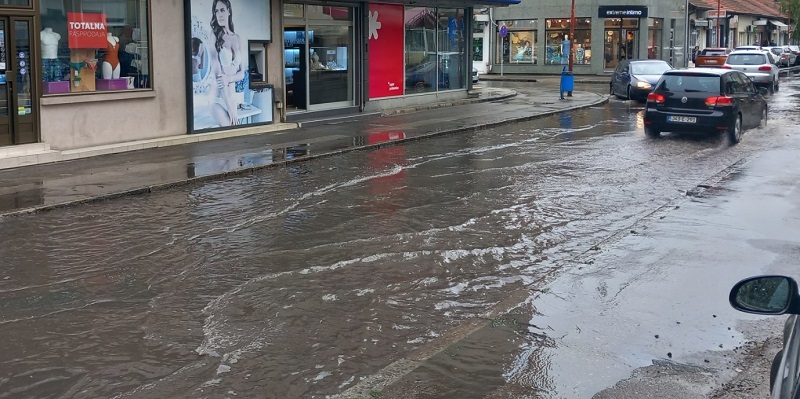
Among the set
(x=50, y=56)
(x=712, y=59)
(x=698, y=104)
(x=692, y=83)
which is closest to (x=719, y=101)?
(x=698, y=104)

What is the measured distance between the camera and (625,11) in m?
48.9

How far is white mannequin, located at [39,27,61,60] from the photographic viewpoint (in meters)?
15.1

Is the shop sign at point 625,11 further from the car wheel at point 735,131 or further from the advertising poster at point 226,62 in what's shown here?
the advertising poster at point 226,62

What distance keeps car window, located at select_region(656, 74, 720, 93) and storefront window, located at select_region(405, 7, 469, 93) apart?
379 inches

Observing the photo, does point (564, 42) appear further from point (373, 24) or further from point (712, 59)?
point (373, 24)

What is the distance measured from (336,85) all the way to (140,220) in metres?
13.6

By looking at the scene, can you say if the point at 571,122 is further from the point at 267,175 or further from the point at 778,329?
the point at 778,329

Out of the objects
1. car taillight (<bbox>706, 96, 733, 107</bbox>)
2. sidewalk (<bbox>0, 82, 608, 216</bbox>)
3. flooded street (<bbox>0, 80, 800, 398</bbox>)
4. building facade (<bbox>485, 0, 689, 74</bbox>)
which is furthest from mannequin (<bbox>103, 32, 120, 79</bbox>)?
building facade (<bbox>485, 0, 689, 74</bbox>)

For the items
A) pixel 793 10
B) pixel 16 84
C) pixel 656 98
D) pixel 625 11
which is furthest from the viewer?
pixel 793 10

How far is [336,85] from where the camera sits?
23.7 m

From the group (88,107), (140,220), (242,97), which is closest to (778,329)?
(140,220)

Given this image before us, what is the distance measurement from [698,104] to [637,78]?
1210 cm

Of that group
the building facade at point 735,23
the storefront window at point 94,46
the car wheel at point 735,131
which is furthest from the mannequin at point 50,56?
the building facade at point 735,23

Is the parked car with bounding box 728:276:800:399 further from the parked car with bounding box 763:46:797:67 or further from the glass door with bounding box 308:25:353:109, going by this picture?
the parked car with bounding box 763:46:797:67
